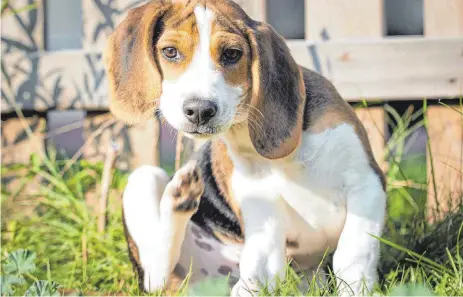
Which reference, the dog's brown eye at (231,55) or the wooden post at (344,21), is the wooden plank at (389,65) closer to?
the wooden post at (344,21)

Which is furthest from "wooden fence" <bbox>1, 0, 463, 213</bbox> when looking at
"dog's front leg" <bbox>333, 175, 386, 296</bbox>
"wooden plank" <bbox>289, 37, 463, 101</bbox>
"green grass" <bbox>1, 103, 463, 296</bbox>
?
"dog's front leg" <bbox>333, 175, 386, 296</bbox>

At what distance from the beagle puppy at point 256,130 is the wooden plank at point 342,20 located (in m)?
1.48

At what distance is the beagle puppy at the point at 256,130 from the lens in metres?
2.58

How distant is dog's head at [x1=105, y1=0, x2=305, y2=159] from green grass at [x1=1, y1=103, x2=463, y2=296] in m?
0.57

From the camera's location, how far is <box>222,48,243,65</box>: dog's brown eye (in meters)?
2.60

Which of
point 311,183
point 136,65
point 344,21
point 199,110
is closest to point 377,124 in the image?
point 344,21

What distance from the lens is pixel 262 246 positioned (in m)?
2.84

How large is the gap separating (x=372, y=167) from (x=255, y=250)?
0.54m

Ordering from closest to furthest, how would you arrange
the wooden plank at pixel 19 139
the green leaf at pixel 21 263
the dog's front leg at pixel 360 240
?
1. the dog's front leg at pixel 360 240
2. the green leaf at pixel 21 263
3. the wooden plank at pixel 19 139

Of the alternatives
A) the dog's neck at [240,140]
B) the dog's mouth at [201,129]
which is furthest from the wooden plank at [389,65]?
the dog's mouth at [201,129]

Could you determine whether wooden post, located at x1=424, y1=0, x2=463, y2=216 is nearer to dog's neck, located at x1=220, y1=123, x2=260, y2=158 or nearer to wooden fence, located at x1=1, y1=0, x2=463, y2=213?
wooden fence, located at x1=1, y1=0, x2=463, y2=213

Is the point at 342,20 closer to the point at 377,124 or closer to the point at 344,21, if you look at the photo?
the point at 344,21

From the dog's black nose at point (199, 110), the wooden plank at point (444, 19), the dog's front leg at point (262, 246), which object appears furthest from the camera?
the wooden plank at point (444, 19)

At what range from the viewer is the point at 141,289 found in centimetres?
322
